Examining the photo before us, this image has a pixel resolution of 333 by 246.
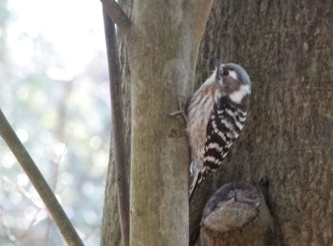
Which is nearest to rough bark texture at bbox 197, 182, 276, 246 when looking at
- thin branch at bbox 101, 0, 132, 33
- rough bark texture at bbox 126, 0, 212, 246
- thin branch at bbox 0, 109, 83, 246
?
rough bark texture at bbox 126, 0, 212, 246

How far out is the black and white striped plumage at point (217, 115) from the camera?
8.93ft

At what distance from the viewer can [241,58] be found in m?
2.81

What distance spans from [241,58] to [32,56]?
5905 mm

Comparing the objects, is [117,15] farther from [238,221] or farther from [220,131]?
[220,131]

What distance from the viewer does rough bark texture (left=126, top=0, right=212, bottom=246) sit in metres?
1.88

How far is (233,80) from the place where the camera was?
2.96 metres

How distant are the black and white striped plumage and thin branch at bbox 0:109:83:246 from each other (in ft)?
2.31

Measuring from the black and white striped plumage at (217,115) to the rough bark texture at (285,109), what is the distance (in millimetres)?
63

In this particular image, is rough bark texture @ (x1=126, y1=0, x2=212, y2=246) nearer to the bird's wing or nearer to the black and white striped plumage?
the black and white striped plumage

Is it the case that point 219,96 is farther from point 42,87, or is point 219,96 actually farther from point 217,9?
point 42,87

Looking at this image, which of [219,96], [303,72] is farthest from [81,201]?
[303,72]

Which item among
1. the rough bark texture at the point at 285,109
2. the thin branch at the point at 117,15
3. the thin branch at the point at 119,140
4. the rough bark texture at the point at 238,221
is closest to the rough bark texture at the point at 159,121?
the thin branch at the point at 117,15

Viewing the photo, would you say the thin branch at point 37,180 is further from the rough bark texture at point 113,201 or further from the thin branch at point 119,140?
the rough bark texture at point 113,201

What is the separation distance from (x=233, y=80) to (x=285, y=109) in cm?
42
